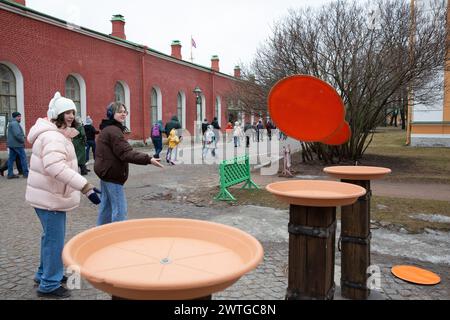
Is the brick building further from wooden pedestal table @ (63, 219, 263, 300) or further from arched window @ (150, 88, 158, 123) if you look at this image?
wooden pedestal table @ (63, 219, 263, 300)

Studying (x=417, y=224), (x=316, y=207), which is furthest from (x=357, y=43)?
(x=316, y=207)

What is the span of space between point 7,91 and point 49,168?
550 inches

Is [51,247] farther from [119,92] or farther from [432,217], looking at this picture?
[119,92]

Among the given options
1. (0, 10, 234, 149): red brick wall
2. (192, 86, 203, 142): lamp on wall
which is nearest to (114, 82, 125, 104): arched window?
(0, 10, 234, 149): red brick wall

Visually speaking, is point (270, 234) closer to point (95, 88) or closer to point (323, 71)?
point (323, 71)

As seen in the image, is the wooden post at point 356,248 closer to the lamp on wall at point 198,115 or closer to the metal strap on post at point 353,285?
the metal strap on post at point 353,285

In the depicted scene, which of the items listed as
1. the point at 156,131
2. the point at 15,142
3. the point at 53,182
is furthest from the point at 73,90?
the point at 53,182

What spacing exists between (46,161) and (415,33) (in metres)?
12.1

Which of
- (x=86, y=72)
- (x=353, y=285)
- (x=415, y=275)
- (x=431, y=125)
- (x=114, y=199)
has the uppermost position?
(x=86, y=72)

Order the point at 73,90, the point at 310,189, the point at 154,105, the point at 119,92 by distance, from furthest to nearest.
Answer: the point at 154,105 → the point at 119,92 → the point at 73,90 → the point at 310,189

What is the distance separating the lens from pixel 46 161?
3.21 metres

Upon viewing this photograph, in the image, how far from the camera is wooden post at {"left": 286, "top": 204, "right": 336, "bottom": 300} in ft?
8.32

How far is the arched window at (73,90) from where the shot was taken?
58.9 feet

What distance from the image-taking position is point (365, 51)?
12.1 m
